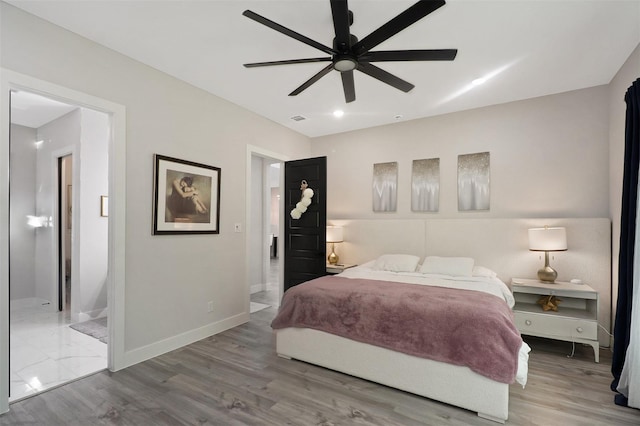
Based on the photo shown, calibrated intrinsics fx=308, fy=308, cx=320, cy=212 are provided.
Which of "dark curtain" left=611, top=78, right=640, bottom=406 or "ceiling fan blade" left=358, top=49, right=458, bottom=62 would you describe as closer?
"ceiling fan blade" left=358, top=49, right=458, bottom=62

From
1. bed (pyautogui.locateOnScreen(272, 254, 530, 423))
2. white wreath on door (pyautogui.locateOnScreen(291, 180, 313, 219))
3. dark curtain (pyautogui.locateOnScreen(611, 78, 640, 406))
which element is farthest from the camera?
white wreath on door (pyautogui.locateOnScreen(291, 180, 313, 219))

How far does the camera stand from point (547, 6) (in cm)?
219

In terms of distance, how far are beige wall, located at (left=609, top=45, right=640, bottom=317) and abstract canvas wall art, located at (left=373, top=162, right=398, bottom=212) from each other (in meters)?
2.45

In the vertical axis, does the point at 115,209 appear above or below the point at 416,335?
above

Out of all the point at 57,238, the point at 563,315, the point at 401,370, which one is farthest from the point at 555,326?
the point at 57,238

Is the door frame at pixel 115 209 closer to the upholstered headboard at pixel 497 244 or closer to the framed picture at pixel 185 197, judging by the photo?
the framed picture at pixel 185 197

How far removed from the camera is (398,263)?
4047 millimetres

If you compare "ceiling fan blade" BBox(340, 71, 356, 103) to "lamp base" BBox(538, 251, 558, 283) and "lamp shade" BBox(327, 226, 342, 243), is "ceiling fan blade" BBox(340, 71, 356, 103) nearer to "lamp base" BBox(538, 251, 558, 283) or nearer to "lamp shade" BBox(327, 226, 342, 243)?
"lamp shade" BBox(327, 226, 342, 243)

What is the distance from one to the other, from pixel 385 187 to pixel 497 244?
1.74m

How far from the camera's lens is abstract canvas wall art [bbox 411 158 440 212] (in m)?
4.45

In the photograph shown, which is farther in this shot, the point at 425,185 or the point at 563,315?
the point at 425,185

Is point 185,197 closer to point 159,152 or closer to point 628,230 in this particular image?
point 159,152

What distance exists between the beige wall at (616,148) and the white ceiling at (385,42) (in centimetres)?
14

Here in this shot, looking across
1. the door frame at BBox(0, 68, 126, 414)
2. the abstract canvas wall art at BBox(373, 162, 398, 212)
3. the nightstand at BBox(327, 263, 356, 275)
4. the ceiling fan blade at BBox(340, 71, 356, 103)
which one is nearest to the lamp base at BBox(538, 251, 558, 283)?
the abstract canvas wall art at BBox(373, 162, 398, 212)
